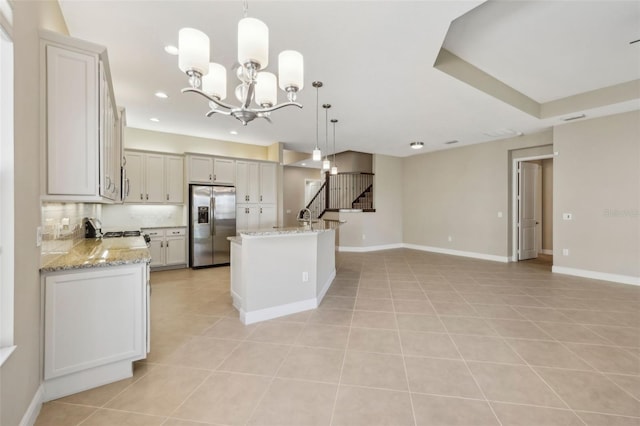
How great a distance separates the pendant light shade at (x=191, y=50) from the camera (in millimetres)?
1675

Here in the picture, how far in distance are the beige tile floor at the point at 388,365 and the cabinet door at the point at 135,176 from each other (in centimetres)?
237

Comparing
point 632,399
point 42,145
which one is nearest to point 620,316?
point 632,399

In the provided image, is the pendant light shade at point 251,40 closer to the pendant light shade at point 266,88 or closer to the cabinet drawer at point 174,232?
the pendant light shade at point 266,88

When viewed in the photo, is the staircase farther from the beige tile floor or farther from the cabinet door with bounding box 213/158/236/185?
the beige tile floor

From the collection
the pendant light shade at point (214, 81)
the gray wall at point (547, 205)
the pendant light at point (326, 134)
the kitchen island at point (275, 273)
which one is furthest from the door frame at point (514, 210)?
the pendant light shade at point (214, 81)

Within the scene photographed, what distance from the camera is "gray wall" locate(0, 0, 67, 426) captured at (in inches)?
54.2

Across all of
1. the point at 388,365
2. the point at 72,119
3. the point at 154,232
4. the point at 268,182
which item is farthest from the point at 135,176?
the point at 388,365

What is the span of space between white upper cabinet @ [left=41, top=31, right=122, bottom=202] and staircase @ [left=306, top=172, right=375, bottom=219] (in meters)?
6.71

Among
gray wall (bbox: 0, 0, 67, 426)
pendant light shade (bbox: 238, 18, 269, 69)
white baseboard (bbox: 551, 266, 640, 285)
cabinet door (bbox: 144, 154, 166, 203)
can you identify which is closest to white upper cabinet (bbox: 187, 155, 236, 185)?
cabinet door (bbox: 144, 154, 166, 203)

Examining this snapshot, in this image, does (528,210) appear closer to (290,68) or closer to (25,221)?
(290,68)

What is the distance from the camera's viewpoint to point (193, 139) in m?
6.12

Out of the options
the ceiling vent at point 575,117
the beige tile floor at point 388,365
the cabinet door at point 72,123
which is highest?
the ceiling vent at point 575,117

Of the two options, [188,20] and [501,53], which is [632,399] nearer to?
[501,53]

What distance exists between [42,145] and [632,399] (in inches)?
167
